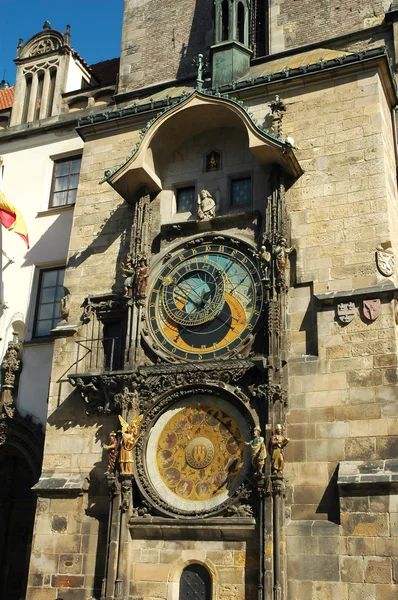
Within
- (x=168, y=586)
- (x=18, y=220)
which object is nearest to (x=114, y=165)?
(x=18, y=220)

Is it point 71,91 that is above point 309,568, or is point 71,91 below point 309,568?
above

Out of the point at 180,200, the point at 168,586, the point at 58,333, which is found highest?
the point at 180,200

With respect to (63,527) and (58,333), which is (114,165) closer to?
(58,333)

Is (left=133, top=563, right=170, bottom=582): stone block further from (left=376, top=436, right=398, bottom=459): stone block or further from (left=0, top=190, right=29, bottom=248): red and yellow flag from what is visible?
(left=0, top=190, right=29, bottom=248): red and yellow flag

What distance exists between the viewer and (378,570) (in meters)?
10.2

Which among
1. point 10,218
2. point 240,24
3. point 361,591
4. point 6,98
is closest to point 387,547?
point 361,591

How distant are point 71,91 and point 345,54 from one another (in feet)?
25.4

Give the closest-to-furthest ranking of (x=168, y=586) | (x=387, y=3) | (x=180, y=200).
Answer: (x=168, y=586)
(x=180, y=200)
(x=387, y=3)

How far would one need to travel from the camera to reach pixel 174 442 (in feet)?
40.1

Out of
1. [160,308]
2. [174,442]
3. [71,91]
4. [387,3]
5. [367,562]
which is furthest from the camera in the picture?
[71,91]

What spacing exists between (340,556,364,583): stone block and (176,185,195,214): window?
6665 millimetres

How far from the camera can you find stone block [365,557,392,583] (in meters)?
10.1

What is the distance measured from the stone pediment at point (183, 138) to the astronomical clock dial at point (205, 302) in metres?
1.70

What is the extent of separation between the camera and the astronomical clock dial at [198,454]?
38.2 ft
